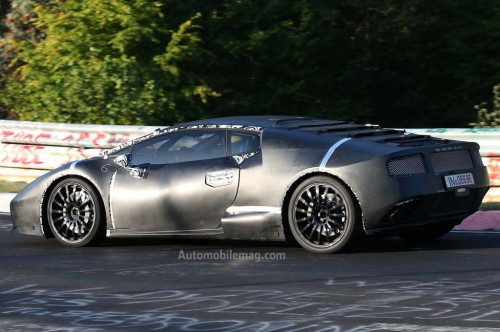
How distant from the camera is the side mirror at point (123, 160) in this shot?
1112cm

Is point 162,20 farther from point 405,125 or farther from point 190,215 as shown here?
point 190,215

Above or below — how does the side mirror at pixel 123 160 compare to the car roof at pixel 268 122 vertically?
below

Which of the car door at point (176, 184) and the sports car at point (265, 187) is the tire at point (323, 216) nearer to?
the sports car at point (265, 187)

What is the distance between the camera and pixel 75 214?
36.7ft

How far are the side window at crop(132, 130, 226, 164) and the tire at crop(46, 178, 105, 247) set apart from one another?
22.5 inches

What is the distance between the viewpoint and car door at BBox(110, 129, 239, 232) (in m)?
Answer: 10.6

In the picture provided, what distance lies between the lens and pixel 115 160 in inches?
441

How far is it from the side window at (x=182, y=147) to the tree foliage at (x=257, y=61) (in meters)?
8.74

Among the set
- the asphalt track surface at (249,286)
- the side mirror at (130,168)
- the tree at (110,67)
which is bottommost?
the asphalt track surface at (249,286)

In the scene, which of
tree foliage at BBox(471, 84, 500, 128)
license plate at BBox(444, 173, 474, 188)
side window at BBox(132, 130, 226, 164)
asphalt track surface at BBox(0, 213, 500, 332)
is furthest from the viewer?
tree foliage at BBox(471, 84, 500, 128)

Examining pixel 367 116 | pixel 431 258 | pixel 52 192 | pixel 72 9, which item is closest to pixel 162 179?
pixel 52 192

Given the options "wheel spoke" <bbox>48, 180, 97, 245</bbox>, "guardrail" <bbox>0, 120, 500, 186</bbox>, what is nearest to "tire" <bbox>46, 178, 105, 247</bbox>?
"wheel spoke" <bbox>48, 180, 97, 245</bbox>

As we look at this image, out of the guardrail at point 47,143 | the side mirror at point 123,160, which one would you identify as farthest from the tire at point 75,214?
the guardrail at point 47,143

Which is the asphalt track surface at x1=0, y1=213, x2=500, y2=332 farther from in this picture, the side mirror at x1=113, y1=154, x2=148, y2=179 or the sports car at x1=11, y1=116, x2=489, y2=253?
the side mirror at x1=113, y1=154, x2=148, y2=179
